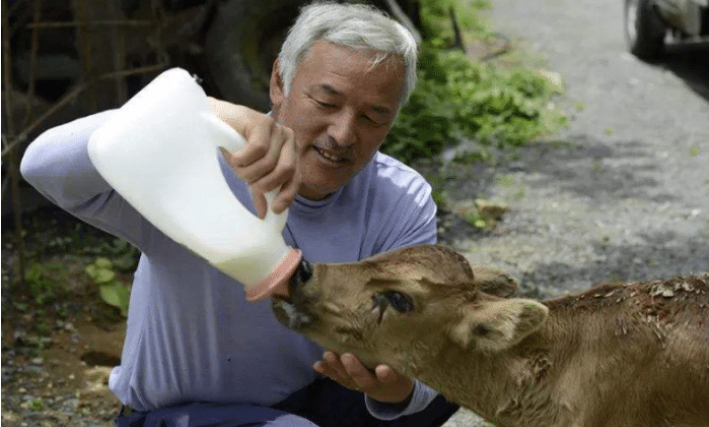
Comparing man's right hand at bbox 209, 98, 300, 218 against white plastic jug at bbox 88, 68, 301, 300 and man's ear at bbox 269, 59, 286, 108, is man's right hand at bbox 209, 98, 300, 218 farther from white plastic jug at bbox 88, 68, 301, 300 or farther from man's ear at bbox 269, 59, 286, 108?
man's ear at bbox 269, 59, 286, 108

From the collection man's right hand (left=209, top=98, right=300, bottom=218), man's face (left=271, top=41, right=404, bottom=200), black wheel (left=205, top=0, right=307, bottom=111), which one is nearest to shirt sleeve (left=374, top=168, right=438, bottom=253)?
man's face (left=271, top=41, right=404, bottom=200)

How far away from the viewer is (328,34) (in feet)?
14.6

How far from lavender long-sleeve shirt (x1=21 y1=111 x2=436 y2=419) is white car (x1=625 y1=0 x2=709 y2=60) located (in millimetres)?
8321

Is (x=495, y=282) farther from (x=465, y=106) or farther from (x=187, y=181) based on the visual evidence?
(x=465, y=106)

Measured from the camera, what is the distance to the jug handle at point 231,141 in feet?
11.9

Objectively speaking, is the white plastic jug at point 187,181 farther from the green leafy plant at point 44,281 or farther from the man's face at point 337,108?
the green leafy plant at point 44,281

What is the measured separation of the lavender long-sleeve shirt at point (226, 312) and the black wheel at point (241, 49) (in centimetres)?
531

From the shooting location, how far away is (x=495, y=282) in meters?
4.14

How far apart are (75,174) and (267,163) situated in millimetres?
739

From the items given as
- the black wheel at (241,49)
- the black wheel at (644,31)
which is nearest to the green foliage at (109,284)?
the black wheel at (241,49)

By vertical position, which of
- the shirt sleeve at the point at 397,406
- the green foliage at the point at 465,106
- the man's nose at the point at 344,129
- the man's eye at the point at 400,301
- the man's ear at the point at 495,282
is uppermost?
the man's nose at the point at 344,129

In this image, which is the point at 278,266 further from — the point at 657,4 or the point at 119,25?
the point at 657,4

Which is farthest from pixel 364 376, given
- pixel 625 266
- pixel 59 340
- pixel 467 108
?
pixel 467 108

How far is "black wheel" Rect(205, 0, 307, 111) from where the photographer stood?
9.98 meters
